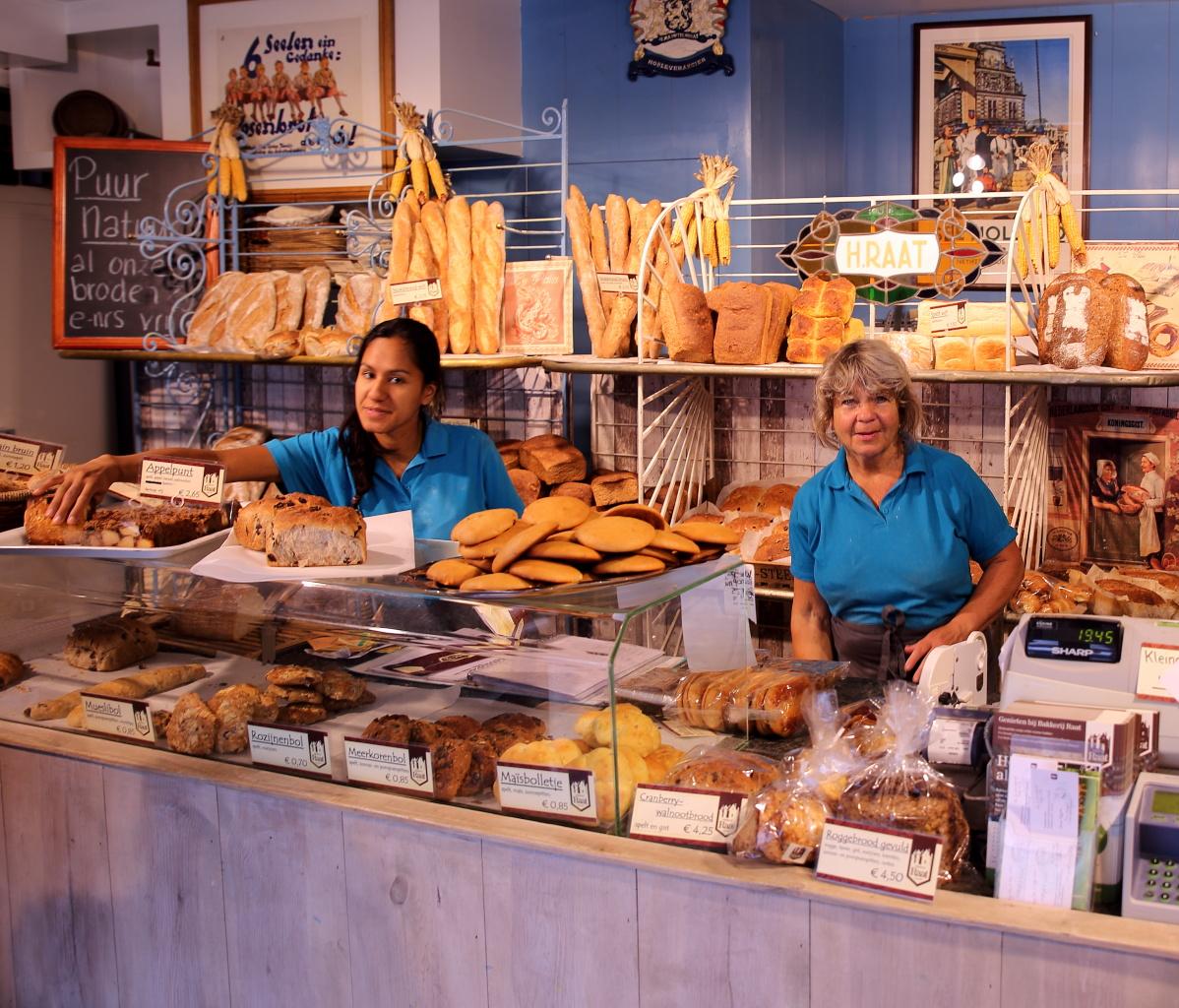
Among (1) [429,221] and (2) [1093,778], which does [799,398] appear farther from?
(2) [1093,778]

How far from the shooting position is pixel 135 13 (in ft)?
16.7

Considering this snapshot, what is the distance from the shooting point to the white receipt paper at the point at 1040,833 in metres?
1.56

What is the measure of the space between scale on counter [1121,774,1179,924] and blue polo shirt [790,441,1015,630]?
1416 mm

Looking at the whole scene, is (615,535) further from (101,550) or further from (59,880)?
(59,880)

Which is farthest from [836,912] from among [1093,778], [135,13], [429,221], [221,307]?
[135,13]

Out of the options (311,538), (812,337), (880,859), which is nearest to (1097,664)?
(880,859)

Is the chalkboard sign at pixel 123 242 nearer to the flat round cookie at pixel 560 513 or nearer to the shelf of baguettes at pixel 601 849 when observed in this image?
the shelf of baguettes at pixel 601 849

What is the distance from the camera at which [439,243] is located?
4512 millimetres

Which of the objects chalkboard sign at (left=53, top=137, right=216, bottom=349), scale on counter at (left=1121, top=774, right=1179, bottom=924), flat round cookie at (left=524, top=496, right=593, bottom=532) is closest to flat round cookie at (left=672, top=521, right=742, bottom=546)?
flat round cookie at (left=524, top=496, right=593, bottom=532)

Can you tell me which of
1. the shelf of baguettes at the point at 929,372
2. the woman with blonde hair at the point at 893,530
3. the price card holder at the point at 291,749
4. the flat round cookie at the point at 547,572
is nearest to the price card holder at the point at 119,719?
the price card holder at the point at 291,749

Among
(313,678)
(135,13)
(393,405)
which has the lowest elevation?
(313,678)

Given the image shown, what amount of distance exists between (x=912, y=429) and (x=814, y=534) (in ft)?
1.11

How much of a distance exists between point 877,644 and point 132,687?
164 cm

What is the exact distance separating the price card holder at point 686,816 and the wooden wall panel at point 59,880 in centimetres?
101
